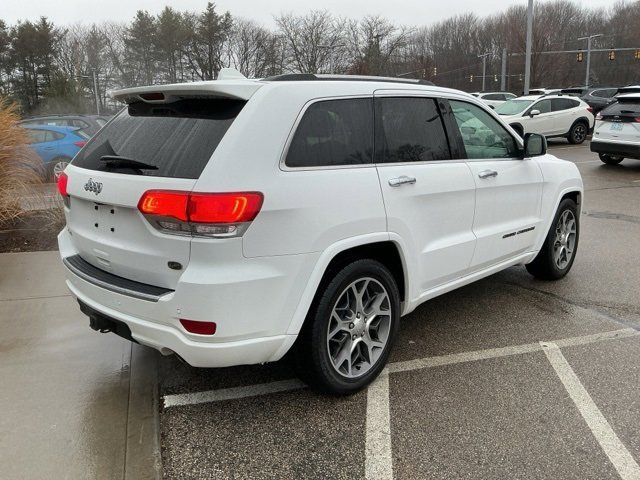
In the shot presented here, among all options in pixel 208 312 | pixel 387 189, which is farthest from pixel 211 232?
pixel 387 189

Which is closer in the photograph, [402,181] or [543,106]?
[402,181]

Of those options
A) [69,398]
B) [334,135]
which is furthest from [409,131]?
[69,398]

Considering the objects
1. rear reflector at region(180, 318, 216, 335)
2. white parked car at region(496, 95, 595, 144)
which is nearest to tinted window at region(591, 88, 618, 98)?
white parked car at region(496, 95, 595, 144)

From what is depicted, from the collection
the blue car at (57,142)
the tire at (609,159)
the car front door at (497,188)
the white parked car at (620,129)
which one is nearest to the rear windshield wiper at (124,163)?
the car front door at (497,188)

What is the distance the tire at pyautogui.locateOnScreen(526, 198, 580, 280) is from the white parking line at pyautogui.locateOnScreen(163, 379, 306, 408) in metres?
2.81

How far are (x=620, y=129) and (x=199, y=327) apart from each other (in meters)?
12.0

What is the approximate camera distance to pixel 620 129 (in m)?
11.8

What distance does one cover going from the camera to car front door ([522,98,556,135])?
1677 cm

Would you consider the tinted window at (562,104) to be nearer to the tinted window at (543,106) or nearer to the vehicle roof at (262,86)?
the tinted window at (543,106)

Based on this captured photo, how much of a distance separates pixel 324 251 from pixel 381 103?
1.11 m

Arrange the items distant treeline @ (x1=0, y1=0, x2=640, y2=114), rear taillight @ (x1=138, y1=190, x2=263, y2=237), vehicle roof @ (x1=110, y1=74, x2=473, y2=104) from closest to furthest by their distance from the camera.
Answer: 1. rear taillight @ (x1=138, y1=190, x2=263, y2=237)
2. vehicle roof @ (x1=110, y1=74, x2=473, y2=104)
3. distant treeline @ (x1=0, y1=0, x2=640, y2=114)

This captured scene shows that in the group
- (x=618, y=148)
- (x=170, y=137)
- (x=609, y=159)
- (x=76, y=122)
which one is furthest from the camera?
(x=76, y=122)

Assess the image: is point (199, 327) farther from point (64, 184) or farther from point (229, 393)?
point (64, 184)

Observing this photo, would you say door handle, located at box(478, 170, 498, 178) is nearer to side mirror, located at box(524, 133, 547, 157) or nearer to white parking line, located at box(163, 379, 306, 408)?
side mirror, located at box(524, 133, 547, 157)
